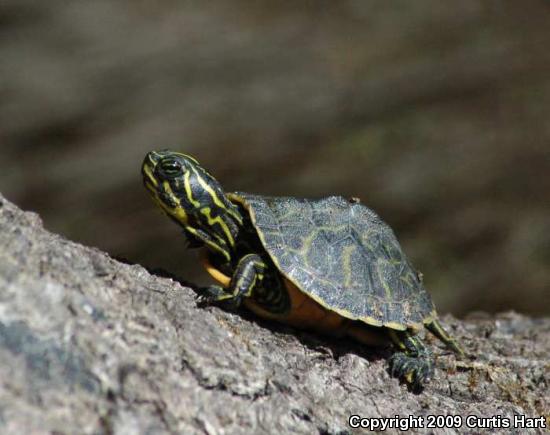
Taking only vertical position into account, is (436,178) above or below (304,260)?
above

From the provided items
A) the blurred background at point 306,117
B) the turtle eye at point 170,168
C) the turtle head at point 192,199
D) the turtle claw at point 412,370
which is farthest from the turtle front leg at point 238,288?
the blurred background at point 306,117

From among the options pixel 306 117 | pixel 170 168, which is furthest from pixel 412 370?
pixel 306 117

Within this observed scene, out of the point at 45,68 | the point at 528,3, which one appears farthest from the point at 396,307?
the point at 528,3

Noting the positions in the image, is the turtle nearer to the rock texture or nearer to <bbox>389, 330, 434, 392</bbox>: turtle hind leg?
<bbox>389, 330, 434, 392</bbox>: turtle hind leg

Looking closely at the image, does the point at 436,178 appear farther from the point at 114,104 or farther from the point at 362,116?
the point at 114,104

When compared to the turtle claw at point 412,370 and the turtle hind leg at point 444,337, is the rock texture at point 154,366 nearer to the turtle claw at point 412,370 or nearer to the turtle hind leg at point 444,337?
the turtle claw at point 412,370

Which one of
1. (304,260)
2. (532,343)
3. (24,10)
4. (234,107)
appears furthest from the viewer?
(234,107)

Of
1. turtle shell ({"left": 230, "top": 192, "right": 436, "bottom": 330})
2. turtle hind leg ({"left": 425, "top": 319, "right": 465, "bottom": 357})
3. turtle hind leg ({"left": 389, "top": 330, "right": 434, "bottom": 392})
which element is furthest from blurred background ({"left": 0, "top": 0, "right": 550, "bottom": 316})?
turtle hind leg ({"left": 389, "top": 330, "right": 434, "bottom": 392})
